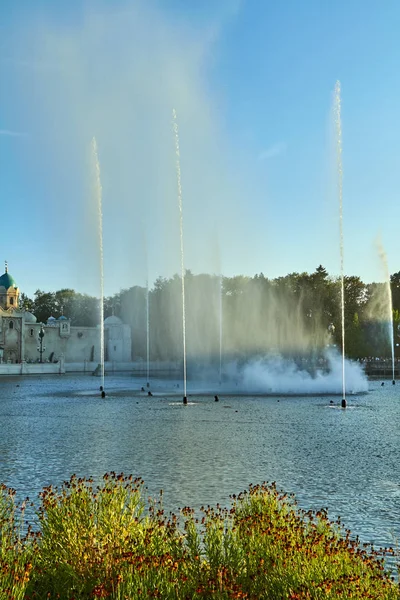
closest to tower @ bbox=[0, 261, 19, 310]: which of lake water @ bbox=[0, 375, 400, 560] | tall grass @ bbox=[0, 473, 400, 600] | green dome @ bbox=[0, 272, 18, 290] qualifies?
green dome @ bbox=[0, 272, 18, 290]

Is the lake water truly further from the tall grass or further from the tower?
the tower

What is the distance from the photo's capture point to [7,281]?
118000mm

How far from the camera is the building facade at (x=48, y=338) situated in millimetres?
110312

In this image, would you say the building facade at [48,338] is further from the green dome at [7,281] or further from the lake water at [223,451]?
the lake water at [223,451]

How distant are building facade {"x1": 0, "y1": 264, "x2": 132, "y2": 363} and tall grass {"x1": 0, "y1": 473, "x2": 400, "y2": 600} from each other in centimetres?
10032

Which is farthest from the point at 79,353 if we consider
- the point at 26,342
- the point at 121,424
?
the point at 121,424

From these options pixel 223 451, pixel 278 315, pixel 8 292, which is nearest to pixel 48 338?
pixel 8 292

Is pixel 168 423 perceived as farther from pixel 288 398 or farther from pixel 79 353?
pixel 79 353

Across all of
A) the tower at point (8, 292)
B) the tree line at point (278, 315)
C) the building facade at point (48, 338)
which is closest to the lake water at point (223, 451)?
the tree line at point (278, 315)

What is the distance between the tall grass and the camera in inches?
276

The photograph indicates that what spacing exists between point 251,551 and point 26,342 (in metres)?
111

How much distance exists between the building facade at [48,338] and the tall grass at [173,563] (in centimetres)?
10032

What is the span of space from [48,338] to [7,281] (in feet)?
39.4

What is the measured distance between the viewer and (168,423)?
29469mm
